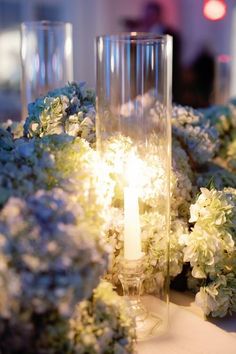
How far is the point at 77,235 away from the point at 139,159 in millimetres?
386

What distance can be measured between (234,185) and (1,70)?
351 centimetres

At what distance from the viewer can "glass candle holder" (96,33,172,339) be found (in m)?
1.10

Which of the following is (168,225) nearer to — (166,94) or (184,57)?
(166,94)

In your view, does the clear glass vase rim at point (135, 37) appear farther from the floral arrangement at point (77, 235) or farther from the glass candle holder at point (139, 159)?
the floral arrangement at point (77, 235)

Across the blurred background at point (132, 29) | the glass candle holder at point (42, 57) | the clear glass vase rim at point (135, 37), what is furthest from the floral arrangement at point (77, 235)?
the blurred background at point (132, 29)

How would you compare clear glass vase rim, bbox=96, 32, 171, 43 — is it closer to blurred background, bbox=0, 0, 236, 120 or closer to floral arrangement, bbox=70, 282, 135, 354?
floral arrangement, bbox=70, 282, 135, 354

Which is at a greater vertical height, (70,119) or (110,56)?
(110,56)

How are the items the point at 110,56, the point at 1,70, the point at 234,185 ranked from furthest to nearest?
the point at 1,70
the point at 234,185
the point at 110,56

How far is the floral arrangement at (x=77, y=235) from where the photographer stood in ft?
2.50

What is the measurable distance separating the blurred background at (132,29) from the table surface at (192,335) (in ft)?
9.96

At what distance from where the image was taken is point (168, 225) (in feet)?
3.73

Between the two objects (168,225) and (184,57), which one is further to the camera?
(184,57)

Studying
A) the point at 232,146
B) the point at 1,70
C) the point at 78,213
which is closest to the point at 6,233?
the point at 78,213

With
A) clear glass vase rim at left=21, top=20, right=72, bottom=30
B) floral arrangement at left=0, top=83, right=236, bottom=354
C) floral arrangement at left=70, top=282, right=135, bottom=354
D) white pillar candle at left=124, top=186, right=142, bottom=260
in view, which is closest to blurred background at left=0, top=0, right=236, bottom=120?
clear glass vase rim at left=21, top=20, right=72, bottom=30
